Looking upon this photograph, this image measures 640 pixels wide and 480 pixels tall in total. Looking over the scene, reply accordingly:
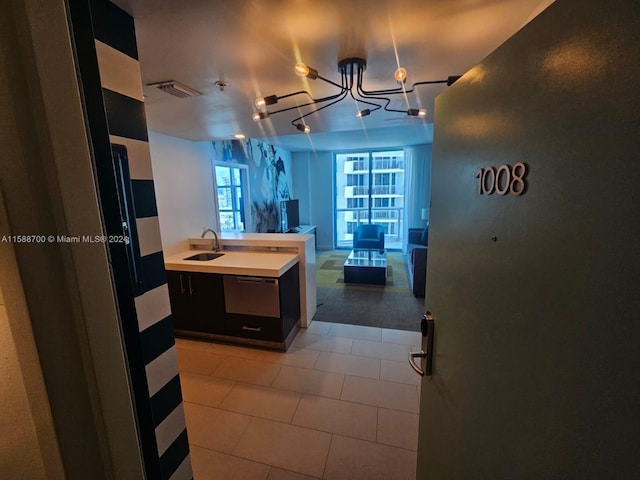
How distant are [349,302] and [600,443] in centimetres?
378

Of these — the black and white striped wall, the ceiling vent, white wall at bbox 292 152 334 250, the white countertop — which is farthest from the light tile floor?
white wall at bbox 292 152 334 250

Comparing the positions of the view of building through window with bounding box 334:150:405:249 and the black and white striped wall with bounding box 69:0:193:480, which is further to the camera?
the view of building through window with bounding box 334:150:405:249

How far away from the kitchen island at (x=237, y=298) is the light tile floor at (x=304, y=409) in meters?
0.16

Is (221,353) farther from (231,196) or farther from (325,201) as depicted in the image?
(325,201)

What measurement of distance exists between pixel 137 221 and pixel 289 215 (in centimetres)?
520

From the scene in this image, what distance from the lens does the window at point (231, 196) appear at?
14.6 ft

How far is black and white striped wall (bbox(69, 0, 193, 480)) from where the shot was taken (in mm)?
605

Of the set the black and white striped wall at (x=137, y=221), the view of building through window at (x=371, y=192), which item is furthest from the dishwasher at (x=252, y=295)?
the view of building through window at (x=371, y=192)

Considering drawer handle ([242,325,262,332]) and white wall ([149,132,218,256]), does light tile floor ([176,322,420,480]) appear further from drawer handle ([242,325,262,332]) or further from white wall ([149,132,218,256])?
white wall ([149,132,218,256])

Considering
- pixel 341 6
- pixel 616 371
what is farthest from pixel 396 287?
pixel 616 371

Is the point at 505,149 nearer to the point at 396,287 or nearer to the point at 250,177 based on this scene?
the point at 396,287

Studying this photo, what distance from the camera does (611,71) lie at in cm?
37

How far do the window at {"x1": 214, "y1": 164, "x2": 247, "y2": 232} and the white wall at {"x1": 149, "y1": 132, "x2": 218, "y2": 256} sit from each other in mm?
322

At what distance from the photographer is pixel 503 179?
0.62 m
